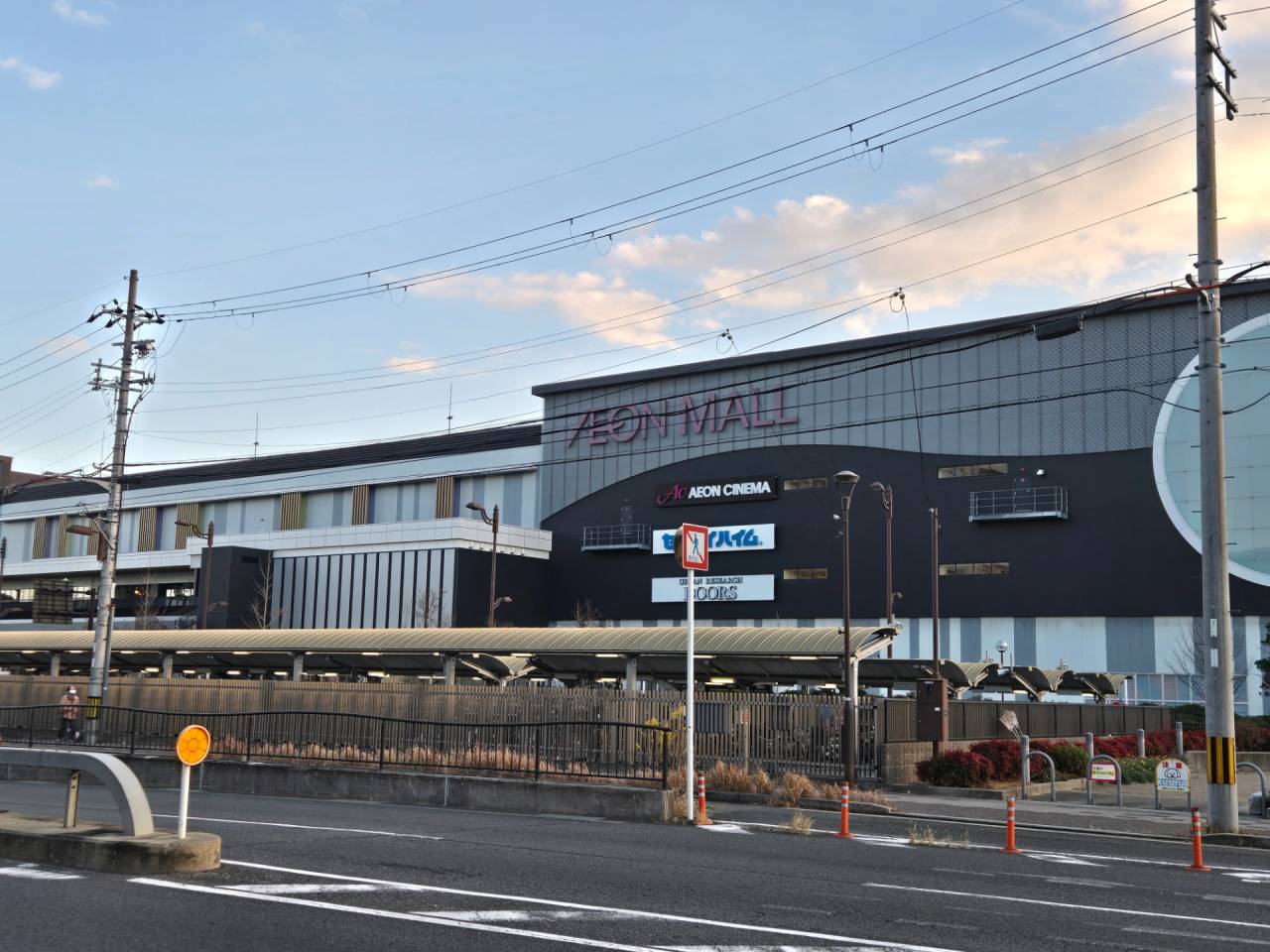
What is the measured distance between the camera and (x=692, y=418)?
254ft

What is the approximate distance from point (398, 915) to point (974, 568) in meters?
59.6

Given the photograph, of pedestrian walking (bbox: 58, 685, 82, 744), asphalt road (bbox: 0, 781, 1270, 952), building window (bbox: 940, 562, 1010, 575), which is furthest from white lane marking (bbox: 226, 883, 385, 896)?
building window (bbox: 940, 562, 1010, 575)

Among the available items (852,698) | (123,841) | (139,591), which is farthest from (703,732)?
(139,591)

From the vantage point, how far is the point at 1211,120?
69.3 ft

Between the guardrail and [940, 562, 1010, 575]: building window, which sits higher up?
[940, 562, 1010, 575]: building window

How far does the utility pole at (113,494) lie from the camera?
33375 millimetres

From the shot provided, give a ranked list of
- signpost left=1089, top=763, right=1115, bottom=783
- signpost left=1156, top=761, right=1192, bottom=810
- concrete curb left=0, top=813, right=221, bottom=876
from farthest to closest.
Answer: signpost left=1089, top=763, right=1115, bottom=783 → signpost left=1156, top=761, right=1192, bottom=810 → concrete curb left=0, top=813, right=221, bottom=876

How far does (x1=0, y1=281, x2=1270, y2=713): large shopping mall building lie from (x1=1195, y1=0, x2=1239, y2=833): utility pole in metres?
30.7

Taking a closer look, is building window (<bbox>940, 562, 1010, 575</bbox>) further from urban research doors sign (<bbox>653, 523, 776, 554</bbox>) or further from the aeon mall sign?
the aeon mall sign

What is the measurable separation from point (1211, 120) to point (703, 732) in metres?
16.2

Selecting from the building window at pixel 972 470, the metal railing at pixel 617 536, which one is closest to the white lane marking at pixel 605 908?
the building window at pixel 972 470

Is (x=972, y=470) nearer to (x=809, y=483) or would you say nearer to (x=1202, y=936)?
(x=809, y=483)

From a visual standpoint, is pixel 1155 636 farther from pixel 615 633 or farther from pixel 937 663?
pixel 615 633

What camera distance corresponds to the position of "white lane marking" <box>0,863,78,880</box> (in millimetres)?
11547
